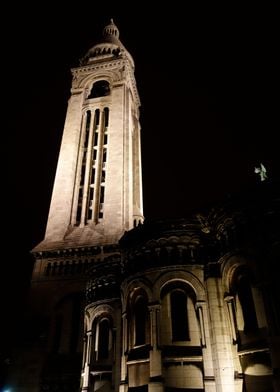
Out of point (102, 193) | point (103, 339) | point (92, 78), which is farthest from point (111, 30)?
point (103, 339)

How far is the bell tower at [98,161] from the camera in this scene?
129ft

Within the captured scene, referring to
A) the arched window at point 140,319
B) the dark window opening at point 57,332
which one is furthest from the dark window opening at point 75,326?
the arched window at point 140,319

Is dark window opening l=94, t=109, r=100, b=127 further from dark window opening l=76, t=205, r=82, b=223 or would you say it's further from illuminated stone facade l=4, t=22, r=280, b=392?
illuminated stone facade l=4, t=22, r=280, b=392

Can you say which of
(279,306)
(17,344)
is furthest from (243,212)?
(17,344)

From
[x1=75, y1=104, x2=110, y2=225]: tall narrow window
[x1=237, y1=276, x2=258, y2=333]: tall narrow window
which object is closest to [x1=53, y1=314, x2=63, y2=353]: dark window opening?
[x1=75, y1=104, x2=110, y2=225]: tall narrow window

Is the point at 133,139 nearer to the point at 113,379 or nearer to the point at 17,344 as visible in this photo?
the point at 17,344

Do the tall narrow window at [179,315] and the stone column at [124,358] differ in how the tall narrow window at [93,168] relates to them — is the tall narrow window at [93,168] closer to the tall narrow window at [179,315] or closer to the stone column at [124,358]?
the stone column at [124,358]

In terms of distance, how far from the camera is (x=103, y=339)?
28000mm

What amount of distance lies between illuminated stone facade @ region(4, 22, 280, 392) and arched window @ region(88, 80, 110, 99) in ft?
65.4

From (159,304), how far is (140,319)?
2178 mm

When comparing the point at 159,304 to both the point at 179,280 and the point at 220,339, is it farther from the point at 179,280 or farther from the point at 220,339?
the point at 220,339

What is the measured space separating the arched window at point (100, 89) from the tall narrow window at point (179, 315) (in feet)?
121

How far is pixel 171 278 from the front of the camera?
23438 millimetres

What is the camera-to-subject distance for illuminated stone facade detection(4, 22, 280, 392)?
20.1 metres
